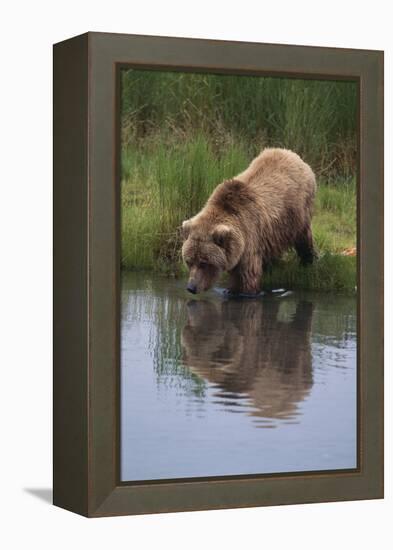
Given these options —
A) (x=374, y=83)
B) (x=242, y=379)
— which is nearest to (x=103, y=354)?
(x=242, y=379)

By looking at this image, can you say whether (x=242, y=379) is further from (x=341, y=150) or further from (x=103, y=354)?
(x=341, y=150)

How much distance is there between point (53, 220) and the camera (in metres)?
9.78

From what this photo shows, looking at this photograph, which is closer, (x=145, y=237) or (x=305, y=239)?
(x=145, y=237)

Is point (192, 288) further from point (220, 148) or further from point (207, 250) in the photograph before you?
point (220, 148)

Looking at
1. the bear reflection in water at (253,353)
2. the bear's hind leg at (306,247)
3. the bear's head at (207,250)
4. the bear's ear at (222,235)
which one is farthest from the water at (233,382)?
the bear's ear at (222,235)

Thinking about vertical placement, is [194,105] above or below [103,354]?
above

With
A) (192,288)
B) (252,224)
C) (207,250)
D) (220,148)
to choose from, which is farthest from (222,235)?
(220,148)

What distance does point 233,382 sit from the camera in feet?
31.8

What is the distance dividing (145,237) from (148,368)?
2.55 ft

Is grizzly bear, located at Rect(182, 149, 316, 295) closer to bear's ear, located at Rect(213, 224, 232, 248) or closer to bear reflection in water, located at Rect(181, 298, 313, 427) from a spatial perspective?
bear's ear, located at Rect(213, 224, 232, 248)

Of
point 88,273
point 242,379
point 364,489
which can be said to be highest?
point 88,273

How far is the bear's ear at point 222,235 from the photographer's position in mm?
10007

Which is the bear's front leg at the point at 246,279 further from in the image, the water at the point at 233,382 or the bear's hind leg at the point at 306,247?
the bear's hind leg at the point at 306,247

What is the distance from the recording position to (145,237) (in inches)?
376
